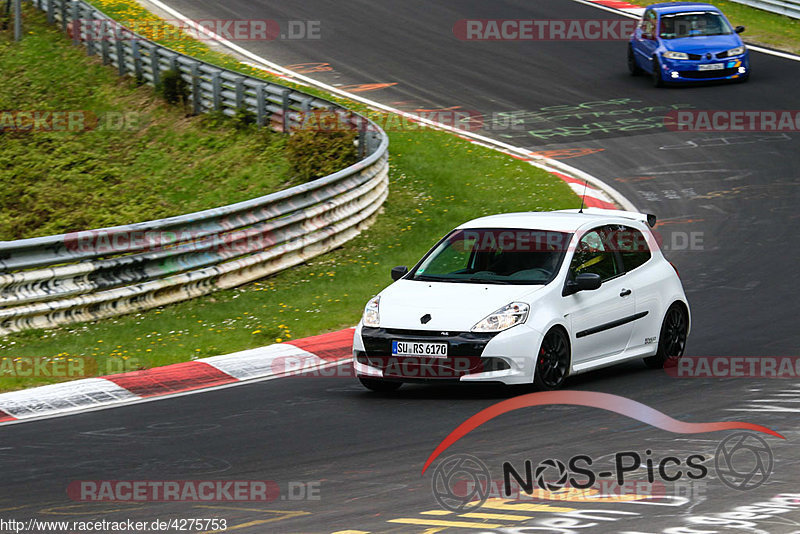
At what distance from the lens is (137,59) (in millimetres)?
29703

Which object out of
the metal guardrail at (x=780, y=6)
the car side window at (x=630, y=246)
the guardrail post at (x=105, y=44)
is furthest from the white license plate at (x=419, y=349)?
the metal guardrail at (x=780, y=6)

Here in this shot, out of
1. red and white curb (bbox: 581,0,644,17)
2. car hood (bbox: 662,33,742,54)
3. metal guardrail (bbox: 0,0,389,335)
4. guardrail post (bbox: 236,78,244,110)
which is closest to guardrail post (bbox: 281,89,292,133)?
metal guardrail (bbox: 0,0,389,335)

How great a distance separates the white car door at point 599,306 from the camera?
1088 centimetres

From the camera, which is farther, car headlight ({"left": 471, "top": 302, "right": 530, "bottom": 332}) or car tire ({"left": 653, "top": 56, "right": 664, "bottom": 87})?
car tire ({"left": 653, "top": 56, "right": 664, "bottom": 87})

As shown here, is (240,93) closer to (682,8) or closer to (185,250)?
(682,8)

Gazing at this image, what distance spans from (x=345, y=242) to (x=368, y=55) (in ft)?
47.0

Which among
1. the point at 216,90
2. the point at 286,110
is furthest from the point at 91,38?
the point at 286,110

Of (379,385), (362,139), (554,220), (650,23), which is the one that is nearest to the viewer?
(379,385)

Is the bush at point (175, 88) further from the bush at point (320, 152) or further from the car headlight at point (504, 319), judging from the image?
the car headlight at point (504, 319)

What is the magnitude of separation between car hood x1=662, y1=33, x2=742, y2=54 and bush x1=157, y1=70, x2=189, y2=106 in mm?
10617

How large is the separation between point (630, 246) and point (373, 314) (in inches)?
108

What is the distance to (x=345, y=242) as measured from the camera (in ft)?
58.9

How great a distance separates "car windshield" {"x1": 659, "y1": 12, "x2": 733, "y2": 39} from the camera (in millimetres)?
26719

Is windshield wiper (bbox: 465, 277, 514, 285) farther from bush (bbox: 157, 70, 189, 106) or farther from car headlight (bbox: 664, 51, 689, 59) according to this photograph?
bush (bbox: 157, 70, 189, 106)
